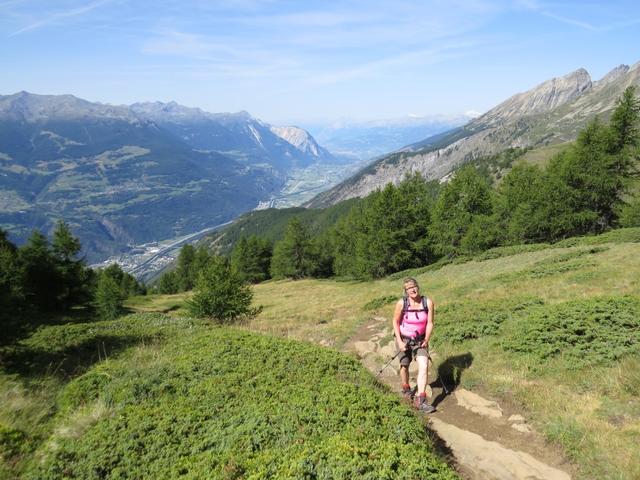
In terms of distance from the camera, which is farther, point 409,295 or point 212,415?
point 409,295

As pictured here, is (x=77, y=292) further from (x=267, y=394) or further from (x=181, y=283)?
(x=181, y=283)

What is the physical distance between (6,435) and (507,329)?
13.5 meters

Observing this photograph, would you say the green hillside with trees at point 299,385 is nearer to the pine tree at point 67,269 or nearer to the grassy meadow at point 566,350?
the grassy meadow at point 566,350

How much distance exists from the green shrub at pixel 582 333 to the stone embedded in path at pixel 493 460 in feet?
12.3

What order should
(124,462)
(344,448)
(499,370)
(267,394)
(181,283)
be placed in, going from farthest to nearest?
(181,283) < (499,370) < (267,394) < (124,462) < (344,448)

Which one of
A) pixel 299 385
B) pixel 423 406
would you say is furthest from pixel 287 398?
pixel 423 406

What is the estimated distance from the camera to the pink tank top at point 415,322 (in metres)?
10.1

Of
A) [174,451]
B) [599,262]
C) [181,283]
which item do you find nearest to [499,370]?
[174,451]

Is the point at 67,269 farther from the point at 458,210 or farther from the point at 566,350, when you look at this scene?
the point at 458,210

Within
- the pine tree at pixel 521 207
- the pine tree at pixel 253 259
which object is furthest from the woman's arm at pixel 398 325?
the pine tree at pixel 253 259

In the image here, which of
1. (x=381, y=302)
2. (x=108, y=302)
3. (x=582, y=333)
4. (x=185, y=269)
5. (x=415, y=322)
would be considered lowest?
(x=185, y=269)

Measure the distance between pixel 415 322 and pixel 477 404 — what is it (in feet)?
8.00

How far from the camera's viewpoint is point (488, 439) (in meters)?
8.19

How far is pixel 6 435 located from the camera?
22.1 feet
